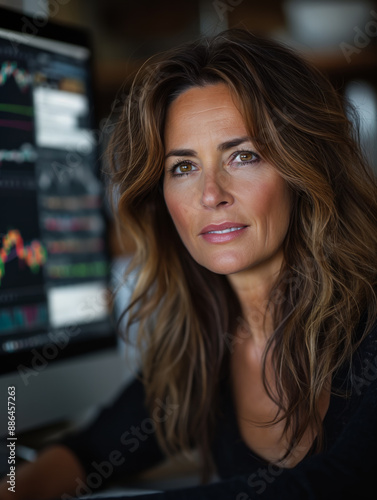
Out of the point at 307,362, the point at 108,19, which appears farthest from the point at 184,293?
the point at 108,19

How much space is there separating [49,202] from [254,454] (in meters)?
0.64

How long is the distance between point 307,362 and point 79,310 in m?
0.49

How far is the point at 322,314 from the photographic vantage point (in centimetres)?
104

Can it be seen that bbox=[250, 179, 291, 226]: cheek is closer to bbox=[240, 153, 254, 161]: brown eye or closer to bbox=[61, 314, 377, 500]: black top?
bbox=[240, 153, 254, 161]: brown eye

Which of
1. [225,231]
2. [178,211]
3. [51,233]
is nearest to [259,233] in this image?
[225,231]

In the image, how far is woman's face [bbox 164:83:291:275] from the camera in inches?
40.7

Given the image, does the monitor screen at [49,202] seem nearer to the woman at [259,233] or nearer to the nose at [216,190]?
the woman at [259,233]

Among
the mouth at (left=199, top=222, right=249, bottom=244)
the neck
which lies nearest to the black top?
the neck

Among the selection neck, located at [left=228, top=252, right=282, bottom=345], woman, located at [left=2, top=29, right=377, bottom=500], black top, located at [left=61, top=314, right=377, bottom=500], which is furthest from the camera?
neck, located at [left=228, top=252, right=282, bottom=345]

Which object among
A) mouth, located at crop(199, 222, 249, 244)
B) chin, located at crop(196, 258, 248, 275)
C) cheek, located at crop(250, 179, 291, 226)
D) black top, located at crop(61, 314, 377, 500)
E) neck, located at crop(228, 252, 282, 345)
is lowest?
black top, located at crop(61, 314, 377, 500)

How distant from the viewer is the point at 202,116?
106cm

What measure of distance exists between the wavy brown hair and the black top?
29 millimetres

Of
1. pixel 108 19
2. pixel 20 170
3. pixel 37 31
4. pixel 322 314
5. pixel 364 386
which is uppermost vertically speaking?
pixel 108 19

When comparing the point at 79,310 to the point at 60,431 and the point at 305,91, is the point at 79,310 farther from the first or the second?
the point at 305,91
